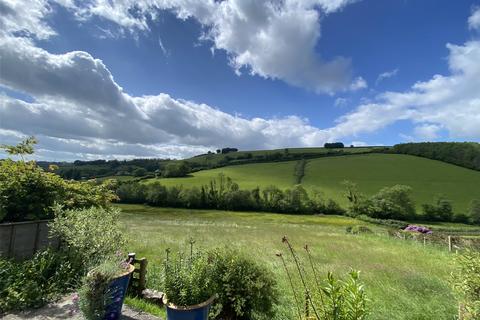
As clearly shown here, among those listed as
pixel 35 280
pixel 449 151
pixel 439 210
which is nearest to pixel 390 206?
pixel 439 210

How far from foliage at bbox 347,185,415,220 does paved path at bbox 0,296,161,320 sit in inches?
2852

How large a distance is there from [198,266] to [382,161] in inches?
4580

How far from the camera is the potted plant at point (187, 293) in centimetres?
481

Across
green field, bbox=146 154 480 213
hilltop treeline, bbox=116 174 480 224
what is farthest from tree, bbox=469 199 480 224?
green field, bbox=146 154 480 213

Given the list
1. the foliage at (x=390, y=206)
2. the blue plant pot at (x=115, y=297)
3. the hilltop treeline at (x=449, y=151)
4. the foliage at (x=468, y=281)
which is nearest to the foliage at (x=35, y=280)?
the blue plant pot at (x=115, y=297)

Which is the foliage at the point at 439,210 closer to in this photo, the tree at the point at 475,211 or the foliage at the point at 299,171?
the tree at the point at 475,211

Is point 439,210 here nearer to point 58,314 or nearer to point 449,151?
point 449,151

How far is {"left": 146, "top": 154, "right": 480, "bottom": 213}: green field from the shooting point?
273ft

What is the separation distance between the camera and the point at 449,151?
108 m

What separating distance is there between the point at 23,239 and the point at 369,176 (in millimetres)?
100369

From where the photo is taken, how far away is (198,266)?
5203 millimetres

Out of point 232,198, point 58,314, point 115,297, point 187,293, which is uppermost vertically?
point 187,293

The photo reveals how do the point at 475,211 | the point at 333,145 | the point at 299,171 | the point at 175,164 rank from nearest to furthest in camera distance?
the point at 475,211 → the point at 299,171 → the point at 175,164 → the point at 333,145

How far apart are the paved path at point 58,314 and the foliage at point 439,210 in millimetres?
81524
